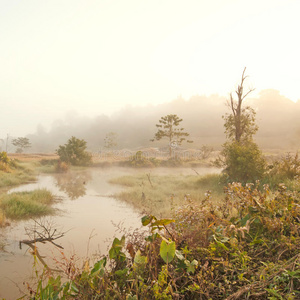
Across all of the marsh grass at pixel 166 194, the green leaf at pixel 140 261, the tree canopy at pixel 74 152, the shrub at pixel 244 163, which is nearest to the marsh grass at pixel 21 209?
the marsh grass at pixel 166 194

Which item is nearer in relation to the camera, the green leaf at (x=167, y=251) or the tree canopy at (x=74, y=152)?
the green leaf at (x=167, y=251)

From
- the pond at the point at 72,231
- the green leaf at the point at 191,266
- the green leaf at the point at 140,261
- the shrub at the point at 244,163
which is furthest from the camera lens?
the shrub at the point at 244,163

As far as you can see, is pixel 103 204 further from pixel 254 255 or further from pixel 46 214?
pixel 254 255

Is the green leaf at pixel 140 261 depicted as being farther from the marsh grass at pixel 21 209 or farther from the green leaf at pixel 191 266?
the marsh grass at pixel 21 209

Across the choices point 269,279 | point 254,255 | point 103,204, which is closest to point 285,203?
point 254,255

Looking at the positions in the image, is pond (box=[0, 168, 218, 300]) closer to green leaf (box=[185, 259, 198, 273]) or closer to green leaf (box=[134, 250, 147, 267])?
green leaf (box=[134, 250, 147, 267])

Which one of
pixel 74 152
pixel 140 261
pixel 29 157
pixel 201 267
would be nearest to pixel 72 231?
pixel 140 261

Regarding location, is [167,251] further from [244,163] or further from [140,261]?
[244,163]

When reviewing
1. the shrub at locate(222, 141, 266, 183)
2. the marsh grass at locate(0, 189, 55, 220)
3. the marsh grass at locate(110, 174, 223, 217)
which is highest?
the shrub at locate(222, 141, 266, 183)

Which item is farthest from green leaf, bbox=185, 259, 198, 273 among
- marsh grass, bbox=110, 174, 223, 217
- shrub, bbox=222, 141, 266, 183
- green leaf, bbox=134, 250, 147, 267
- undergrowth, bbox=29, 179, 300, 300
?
shrub, bbox=222, 141, 266, 183

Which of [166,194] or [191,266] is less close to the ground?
[191,266]

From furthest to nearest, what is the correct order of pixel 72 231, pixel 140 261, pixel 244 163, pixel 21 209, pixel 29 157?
1. pixel 29 157
2. pixel 244 163
3. pixel 21 209
4. pixel 72 231
5. pixel 140 261

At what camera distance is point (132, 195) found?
13938 millimetres

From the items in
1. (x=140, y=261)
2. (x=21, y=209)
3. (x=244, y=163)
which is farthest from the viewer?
(x=244, y=163)
